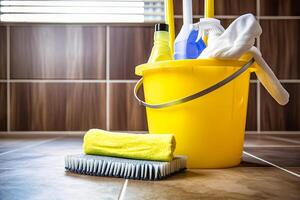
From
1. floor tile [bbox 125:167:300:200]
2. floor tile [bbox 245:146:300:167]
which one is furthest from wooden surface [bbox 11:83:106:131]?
floor tile [bbox 125:167:300:200]

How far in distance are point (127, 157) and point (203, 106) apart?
0.20m

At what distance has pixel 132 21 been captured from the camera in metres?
1.95

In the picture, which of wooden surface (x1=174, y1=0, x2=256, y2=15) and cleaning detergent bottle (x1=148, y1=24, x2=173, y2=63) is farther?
wooden surface (x1=174, y1=0, x2=256, y2=15)

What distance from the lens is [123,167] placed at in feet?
2.20

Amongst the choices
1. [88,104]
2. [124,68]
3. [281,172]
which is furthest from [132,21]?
[281,172]

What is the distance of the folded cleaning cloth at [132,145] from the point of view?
27.0 inches

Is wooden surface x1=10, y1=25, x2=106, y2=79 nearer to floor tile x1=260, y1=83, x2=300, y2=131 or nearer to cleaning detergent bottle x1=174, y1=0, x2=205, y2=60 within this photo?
floor tile x1=260, y1=83, x2=300, y2=131

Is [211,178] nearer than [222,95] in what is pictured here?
Yes

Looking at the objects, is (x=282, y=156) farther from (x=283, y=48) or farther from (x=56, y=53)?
(x=56, y=53)

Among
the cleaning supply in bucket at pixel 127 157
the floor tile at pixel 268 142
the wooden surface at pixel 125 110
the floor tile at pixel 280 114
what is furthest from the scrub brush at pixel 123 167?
the floor tile at pixel 280 114

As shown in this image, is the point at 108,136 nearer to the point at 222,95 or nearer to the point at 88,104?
the point at 222,95

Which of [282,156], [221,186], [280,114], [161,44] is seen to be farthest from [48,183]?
[280,114]

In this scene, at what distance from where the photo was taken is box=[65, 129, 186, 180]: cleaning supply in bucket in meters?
0.66

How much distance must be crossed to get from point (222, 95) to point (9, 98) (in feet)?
4.73
